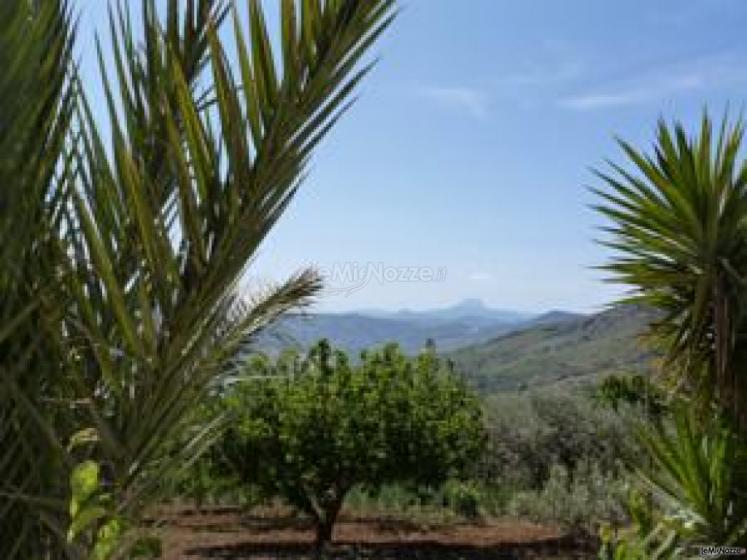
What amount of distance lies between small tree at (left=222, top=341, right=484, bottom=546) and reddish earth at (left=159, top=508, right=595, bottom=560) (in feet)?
2.75

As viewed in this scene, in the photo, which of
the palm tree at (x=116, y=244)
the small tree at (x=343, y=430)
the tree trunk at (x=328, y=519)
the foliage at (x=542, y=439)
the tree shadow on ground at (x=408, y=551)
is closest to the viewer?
the palm tree at (x=116, y=244)

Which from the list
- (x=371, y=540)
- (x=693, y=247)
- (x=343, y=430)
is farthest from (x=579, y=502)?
(x=693, y=247)

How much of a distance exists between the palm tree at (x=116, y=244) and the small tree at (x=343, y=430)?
13911 millimetres

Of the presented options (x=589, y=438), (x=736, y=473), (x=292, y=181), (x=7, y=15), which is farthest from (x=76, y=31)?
(x=589, y=438)

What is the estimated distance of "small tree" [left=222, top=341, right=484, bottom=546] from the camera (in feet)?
53.5

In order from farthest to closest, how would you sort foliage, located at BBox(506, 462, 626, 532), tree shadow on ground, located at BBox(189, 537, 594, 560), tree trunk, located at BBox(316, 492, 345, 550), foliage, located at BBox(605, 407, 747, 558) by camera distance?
foliage, located at BBox(506, 462, 626, 532) → tree trunk, located at BBox(316, 492, 345, 550) → tree shadow on ground, located at BBox(189, 537, 594, 560) → foliage, located at BBox(605, 407, 747, 558)

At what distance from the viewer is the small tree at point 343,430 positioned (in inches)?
642

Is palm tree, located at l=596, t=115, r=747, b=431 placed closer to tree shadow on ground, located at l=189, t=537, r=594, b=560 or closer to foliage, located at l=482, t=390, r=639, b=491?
tree shadow on ground, located at l=189, t=537, r=594, b=560

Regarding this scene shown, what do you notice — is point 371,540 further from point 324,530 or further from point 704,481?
point 704,481

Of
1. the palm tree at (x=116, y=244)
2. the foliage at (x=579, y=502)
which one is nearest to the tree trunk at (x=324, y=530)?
the foliage at (x=579, y=502)

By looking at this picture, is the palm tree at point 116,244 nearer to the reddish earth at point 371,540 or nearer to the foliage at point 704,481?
the foliage at point 704,481

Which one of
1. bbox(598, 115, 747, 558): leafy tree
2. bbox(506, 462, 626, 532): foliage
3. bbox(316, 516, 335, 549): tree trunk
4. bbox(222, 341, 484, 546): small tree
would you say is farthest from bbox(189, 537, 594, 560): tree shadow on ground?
bbox(598, 115, 747, 558): leafy tree

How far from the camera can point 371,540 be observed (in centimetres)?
1694

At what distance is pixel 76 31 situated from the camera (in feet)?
6.56
